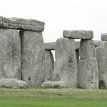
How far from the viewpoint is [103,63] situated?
1730 inches

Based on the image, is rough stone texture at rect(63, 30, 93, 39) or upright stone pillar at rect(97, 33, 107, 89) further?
upright stone pillar at rect(97, 33, 107, 89)

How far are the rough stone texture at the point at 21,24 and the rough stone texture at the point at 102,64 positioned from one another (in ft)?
17.0

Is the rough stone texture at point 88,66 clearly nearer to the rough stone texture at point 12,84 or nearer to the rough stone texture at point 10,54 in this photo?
the rough stone texture at point 10,54

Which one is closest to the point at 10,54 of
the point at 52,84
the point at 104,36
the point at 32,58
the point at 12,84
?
the point at 32,58

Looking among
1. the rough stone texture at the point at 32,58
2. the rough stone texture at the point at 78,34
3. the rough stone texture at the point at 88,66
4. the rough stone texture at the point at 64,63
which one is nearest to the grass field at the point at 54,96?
the rough stone texture at the point at 64,63

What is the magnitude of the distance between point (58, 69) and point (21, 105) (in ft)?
49.7

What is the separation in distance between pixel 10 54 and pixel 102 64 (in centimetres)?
758

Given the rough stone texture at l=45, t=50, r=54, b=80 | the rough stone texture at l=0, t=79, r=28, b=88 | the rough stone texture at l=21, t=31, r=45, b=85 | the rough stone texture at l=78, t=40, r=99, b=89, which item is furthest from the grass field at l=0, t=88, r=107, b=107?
the rough stone texture at l=45, t=50, r=54, b=80

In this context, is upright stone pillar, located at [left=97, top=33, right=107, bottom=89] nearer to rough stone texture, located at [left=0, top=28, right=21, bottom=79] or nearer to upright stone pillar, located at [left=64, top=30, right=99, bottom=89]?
upright stone pillar, located at [left=64, top=30, right=99, bottom=89]

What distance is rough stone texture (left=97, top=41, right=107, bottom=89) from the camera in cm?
4369

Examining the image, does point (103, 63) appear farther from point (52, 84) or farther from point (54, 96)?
point (54, 96)

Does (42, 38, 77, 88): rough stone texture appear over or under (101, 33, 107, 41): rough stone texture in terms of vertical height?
under

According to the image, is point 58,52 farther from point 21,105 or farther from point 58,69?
point 21,105

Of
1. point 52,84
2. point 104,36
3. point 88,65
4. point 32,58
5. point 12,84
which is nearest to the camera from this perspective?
point 12,84
